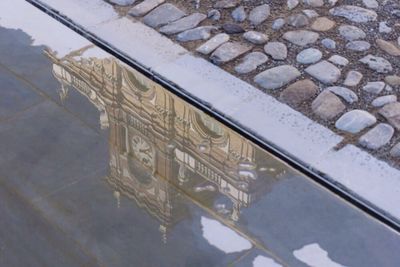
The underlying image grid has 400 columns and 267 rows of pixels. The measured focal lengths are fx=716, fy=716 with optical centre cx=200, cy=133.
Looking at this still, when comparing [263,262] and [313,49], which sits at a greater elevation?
[313,49]

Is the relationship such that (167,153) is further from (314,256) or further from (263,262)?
(314,256)

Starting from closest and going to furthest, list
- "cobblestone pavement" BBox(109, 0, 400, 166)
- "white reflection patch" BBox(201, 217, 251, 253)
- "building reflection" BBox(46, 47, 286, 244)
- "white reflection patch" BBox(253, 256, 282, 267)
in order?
1. "white reflection patch" BBox(253, 256, 282, 267)
2. "white reflection patch" BBox(201, 217, 251, 253)
3. "building reflection" BBox(46, 47, 286, 244)
4. "cobblestone pavement" BBox(109, 0, 400, 166)

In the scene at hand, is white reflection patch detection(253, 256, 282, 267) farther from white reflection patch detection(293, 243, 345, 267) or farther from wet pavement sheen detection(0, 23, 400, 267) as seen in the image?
white reflection patch detection(293, 243, 345, 267)

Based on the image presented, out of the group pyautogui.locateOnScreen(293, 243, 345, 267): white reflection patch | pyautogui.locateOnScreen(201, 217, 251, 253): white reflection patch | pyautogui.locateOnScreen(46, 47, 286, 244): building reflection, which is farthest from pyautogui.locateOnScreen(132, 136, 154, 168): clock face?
pyautogui.locateOnScreen(293, 243, 345, 267): white reflection patch

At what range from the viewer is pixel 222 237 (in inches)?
156

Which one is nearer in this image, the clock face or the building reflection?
the building reflection

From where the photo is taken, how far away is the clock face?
451 cm

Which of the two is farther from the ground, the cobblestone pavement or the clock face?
the cobblestone pavement

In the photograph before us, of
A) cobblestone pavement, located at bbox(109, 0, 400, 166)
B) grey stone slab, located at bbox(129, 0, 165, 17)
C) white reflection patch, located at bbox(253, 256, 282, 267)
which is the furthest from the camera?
grey stone slab, located at bbox(129, 0, 165, 17)

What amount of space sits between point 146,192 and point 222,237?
583 mm

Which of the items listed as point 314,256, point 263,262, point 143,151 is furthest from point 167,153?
point 314,256

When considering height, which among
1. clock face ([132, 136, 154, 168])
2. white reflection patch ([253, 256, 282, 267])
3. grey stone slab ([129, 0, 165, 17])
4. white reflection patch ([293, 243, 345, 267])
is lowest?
white reflection patch ([293, 243, 345, 267])

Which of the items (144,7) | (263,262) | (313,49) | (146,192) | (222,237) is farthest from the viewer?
(144,7)

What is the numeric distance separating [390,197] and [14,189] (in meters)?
2.24
